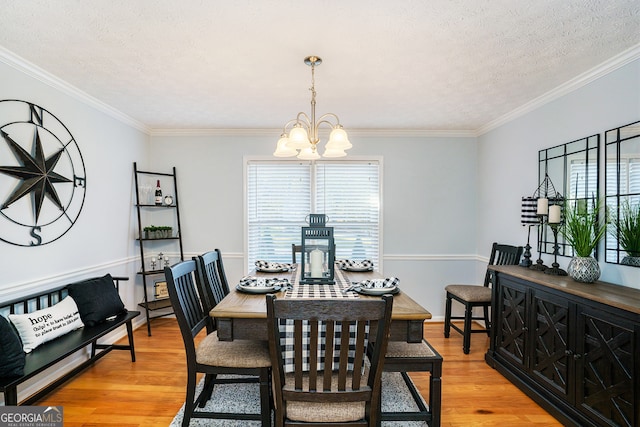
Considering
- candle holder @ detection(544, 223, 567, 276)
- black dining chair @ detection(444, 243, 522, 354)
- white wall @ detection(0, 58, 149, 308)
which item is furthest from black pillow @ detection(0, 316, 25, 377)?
candle holder @ detection(544, 223, 567, 276)

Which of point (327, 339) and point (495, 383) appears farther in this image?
point (495, 383)

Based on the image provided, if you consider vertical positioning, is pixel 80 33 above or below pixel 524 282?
above

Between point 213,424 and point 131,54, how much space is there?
8.30 feet

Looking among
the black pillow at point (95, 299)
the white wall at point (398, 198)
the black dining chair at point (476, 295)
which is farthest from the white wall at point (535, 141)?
the black pillow at point (95, 299)

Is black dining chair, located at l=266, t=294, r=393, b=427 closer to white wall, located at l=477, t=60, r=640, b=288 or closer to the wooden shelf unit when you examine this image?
white wall, located at l=477, t=60, r=640, b=288

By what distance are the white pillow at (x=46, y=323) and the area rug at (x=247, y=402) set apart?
106 cm

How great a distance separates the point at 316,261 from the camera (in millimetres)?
2473

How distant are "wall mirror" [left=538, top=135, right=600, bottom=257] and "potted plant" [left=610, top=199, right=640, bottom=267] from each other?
0.26m

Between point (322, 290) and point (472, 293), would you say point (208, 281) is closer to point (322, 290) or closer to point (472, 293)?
point (322, 290)

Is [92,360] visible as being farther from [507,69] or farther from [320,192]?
[507,69]

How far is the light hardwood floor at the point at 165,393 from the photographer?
2.35 metres

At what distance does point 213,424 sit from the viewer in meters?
2.31

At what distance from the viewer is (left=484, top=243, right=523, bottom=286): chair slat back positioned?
3.50 m

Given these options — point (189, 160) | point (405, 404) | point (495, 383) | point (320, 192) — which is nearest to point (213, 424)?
point (405, 404)
